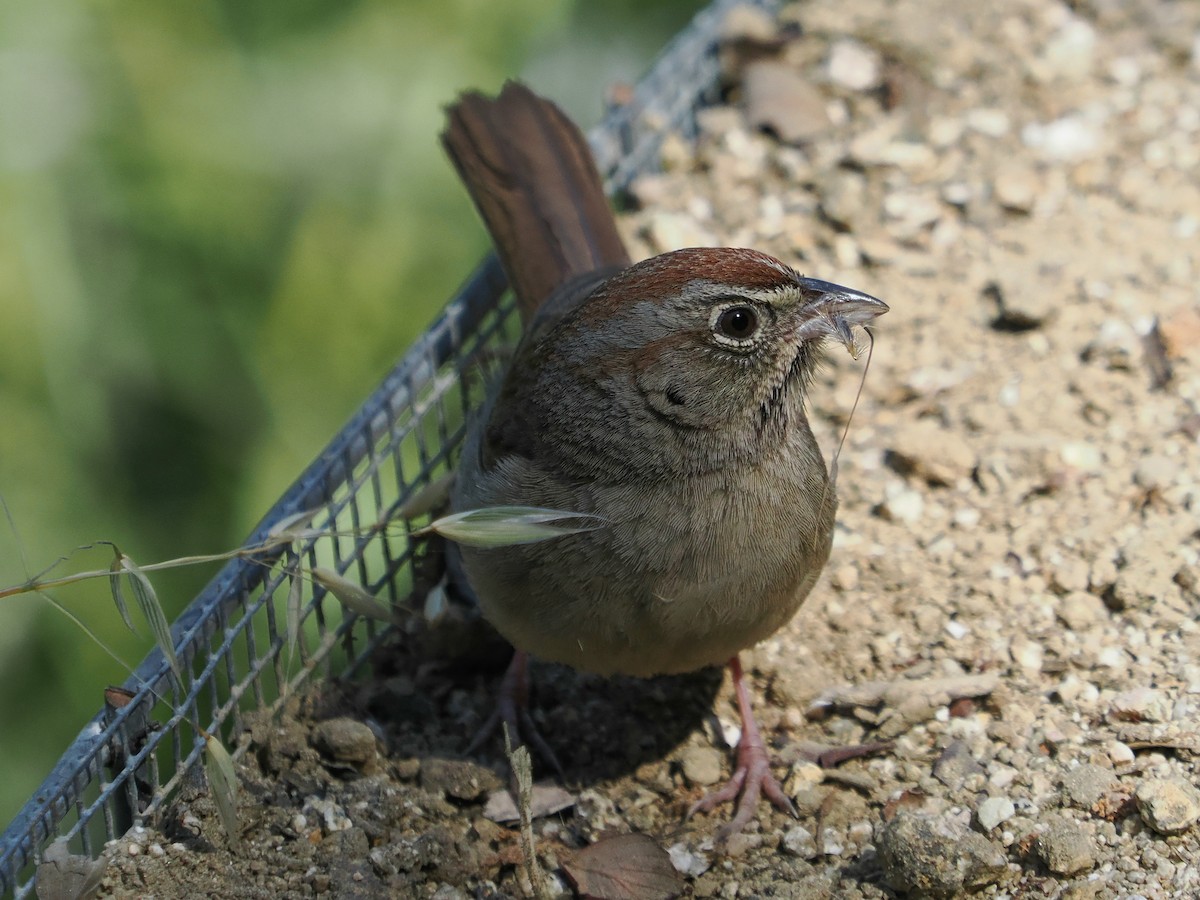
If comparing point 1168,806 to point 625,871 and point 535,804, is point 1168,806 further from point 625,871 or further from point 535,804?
point 535,804

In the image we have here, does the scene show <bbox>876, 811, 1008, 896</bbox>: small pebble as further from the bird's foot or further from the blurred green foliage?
the blurred green foliage

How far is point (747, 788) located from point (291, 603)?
1.02 metres

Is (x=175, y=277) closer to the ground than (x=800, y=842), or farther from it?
farther from it

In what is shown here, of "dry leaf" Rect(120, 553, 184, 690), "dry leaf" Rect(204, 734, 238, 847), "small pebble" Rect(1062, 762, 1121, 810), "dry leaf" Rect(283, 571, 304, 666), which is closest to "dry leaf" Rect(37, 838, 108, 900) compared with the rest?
"dry leaf" Rect(204, 734, 238, 847)

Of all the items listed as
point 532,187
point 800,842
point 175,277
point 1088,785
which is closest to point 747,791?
point 800,842

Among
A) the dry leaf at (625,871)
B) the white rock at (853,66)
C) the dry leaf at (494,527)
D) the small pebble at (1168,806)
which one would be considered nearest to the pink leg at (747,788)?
the dry leaf at (625,871)

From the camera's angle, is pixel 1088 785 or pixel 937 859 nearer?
pixel 937 859

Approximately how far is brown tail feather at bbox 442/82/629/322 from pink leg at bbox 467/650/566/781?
0.91 m

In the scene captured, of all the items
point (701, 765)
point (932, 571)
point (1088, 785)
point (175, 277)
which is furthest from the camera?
point (175, 277)

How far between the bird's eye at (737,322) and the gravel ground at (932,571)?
90cm

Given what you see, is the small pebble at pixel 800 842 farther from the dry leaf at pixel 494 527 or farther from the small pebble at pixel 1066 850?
the dry leaf at pixel 494 527

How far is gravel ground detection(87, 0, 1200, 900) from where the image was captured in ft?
9.14

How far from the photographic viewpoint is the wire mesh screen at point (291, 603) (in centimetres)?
247

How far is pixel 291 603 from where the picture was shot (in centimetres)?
279
